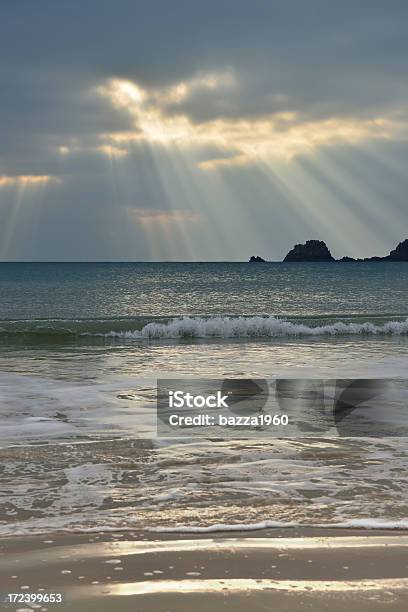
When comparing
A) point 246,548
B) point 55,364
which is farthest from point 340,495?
point 55,364

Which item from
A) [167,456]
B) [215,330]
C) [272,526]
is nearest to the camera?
[272,526]

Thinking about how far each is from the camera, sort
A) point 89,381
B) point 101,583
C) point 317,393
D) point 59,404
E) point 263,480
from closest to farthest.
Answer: point 101,583, point 263,480, point 59,404, point 317,393, point 89,381

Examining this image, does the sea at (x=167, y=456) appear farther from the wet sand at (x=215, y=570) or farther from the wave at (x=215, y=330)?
the wave at (x=215, y=330)

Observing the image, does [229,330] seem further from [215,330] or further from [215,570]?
[215,570]

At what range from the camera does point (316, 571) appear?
436cm

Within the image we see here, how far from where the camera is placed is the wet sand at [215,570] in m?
3.89

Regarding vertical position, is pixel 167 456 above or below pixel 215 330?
below

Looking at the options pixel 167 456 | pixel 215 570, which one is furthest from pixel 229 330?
pixel 215 570

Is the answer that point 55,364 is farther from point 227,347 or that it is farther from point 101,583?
point 101,583

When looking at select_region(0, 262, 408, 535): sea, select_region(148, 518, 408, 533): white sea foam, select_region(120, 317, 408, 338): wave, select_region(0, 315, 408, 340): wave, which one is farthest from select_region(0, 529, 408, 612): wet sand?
select_region(120, 317, 408, 338): wave

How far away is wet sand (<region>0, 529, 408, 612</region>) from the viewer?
3.89 meters

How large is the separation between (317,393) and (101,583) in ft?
27.4

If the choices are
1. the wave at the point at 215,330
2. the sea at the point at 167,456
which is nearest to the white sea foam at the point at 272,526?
the sea at the point at 167,456

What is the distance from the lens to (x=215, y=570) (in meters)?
4.38
